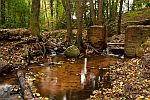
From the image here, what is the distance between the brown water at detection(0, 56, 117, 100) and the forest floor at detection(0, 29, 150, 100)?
1.65ft

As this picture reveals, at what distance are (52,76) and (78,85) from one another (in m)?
1.86

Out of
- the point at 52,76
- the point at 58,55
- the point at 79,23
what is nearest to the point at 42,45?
the point at 58,55

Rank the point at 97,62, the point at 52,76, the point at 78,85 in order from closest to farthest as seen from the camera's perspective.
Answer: the point at 78,85, the point at 52,76, the point at 97,62

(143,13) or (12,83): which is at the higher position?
(143,13)

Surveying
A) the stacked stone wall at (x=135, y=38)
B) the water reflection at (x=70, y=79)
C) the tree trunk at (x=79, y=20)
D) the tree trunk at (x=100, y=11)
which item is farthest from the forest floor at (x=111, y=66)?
the tree trunk at (x=100, y=11)

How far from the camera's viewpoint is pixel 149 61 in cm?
930

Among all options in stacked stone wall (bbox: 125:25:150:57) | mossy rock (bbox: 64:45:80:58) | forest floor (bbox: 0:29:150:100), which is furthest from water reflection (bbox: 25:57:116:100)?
mossy rock (bbox: 64:45:80:58)

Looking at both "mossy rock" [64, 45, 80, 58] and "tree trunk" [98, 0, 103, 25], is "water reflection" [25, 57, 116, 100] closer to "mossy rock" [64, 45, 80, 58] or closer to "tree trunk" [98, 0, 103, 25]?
"mossy rock" [64, 45, 80, 58]

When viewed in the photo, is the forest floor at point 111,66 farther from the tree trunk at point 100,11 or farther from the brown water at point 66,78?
the tree trunk at point 100,11

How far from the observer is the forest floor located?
760 cm

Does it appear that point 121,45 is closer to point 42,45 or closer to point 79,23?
point 79,23

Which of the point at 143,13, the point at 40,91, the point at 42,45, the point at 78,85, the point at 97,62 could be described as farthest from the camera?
the point at 143,13

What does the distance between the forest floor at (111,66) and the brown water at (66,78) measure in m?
0.50

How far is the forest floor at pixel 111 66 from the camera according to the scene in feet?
24.9
